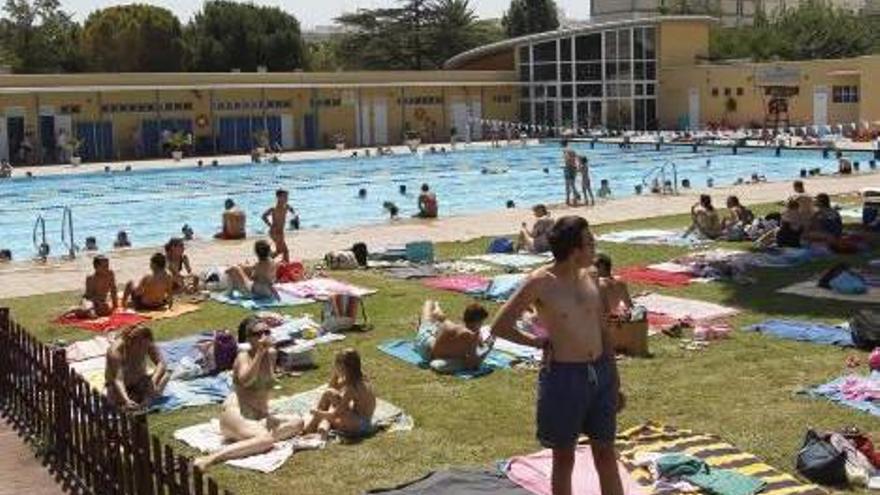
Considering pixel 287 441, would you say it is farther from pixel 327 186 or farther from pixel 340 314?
pixel 327 186

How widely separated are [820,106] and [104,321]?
41.0 meters

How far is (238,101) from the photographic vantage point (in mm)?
50000

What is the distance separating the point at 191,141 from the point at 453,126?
45.7 feet

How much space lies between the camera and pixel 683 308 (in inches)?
547

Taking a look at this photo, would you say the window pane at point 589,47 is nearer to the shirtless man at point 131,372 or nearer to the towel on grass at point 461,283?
the towel on grass at point 461,283

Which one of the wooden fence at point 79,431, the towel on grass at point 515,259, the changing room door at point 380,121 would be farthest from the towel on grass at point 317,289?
the changing room door at point 380,121

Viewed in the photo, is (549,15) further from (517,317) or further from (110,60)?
→ (517,317)

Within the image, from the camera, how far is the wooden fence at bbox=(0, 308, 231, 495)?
6.05m

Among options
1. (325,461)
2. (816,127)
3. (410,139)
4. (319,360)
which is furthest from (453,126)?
(325,461)

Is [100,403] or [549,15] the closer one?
[100,403]

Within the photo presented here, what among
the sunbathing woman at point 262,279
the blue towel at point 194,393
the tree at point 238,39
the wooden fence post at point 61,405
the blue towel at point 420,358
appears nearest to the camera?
the wooden fence post at point 61,405

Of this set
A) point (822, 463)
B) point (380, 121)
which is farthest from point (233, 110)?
point (822, 463)

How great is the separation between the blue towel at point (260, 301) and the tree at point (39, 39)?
197ft

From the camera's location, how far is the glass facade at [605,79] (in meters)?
55.1
